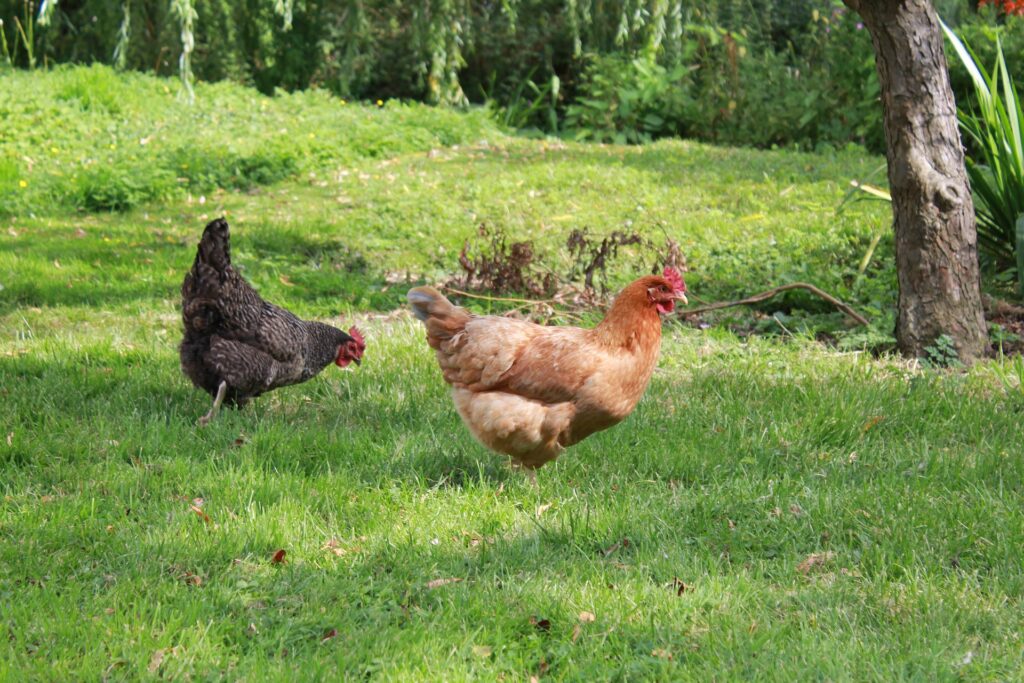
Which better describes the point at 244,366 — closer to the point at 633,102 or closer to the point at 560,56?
the point at 633,102

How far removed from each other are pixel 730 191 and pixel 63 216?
643 cm

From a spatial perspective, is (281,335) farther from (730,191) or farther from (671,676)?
(730,191)

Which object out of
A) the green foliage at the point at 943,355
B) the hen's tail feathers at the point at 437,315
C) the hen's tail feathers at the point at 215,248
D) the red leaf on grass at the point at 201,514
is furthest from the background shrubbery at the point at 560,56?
the red leaf on grass at the point at 201,514

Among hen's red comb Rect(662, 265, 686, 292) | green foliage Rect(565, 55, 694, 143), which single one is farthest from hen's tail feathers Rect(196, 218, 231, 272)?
green foliage Rect(565, 55, 694, 143)

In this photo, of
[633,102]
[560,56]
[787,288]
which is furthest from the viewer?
[560,56]

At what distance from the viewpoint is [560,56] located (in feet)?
54.6

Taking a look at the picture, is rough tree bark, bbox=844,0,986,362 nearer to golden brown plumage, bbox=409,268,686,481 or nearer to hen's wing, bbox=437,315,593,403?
golden brown plumage, bbox=409,268,686,481

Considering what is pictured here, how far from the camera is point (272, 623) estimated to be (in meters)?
3.49

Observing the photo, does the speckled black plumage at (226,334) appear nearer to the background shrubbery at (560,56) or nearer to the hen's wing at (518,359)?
the hen's wing at (518,359)

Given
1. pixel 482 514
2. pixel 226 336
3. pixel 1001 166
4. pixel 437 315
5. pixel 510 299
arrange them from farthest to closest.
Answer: pixel 510 299
pixel 1001 166
pixel 226 336
pixel 437 315
pixel 482 514

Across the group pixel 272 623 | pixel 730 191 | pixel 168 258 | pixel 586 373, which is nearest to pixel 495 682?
pixel 272 623

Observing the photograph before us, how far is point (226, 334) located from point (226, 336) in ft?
0.04

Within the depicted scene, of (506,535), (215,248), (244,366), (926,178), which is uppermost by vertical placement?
(926,178)

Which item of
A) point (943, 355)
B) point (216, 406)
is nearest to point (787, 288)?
point (943, 355)
